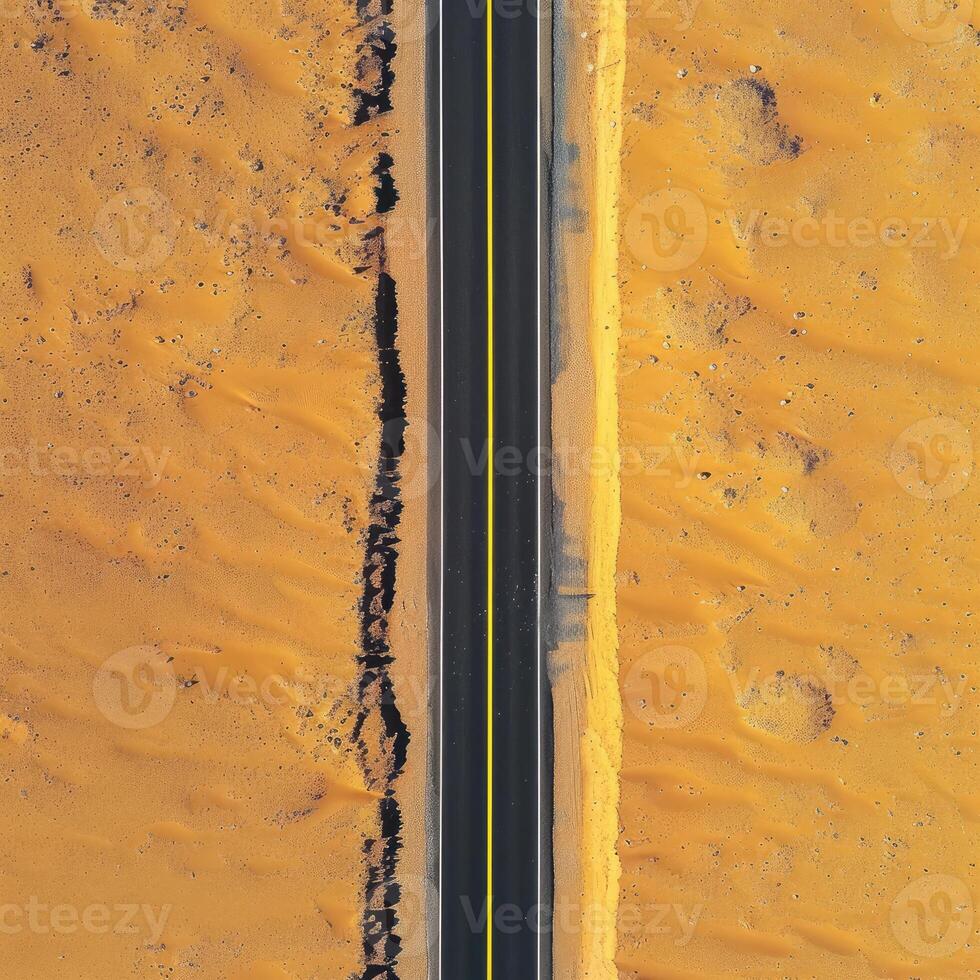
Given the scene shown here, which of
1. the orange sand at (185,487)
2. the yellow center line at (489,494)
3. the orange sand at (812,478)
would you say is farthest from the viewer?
the yellow center line at (489,494)

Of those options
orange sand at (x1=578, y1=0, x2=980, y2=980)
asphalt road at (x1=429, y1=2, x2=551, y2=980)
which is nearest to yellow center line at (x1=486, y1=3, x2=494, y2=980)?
asphalt road at (x1=429, y1=2, x2=551, y2=980)

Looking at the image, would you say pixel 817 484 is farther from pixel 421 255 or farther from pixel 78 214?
pixel 78 214

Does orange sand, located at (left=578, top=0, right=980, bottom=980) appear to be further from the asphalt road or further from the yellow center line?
the yellow center line

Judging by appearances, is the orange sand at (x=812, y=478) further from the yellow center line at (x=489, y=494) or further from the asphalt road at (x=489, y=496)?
the yellow center line at (x=489, y=494)

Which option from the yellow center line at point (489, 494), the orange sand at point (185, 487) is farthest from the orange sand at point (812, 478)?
the orange sand at point (185, 487)

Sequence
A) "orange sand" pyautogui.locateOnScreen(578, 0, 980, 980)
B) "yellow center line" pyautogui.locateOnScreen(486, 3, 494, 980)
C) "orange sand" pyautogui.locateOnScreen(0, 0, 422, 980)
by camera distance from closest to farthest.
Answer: "orange sand" pyautogui.locateOnScreen(0, 0, 422, 980) → "orange sand" pyautogui.locateOnScreen(578, 0, 980, 980) → "yellow center line" pyautogui.locateOnScreen(486, 3, 494, 980)

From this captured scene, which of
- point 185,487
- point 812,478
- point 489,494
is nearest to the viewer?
point 812,478

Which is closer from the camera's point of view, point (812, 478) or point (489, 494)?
point (812, 478)

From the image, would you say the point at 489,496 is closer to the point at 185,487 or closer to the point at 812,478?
the point at 185,487

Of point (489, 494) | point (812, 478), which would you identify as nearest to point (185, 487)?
point (489, 494)

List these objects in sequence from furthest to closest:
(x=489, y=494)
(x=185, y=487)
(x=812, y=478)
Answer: (x=489, y=494) → (x=185, y=487) → (x=812, y=478)

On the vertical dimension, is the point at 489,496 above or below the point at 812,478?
below
